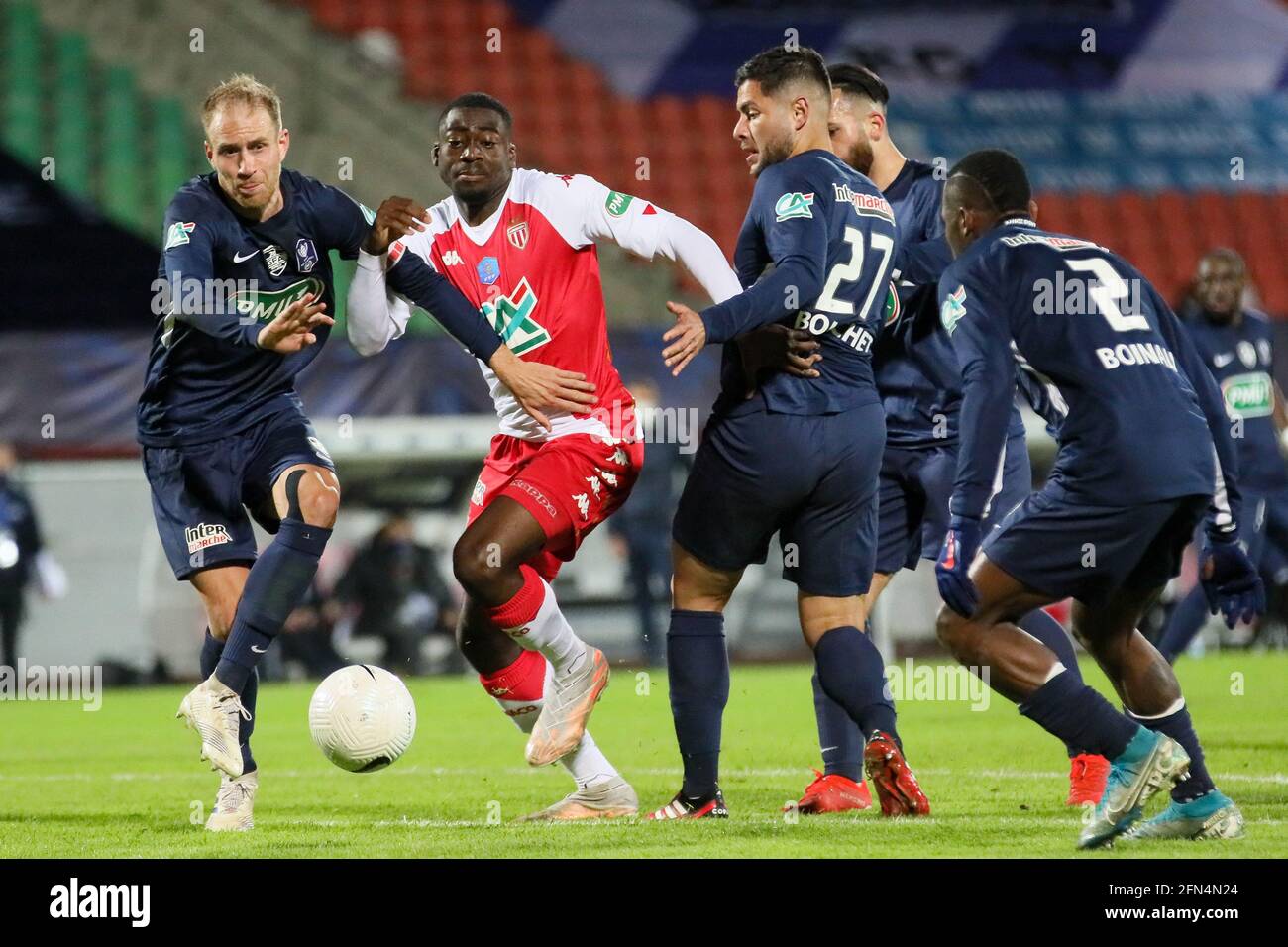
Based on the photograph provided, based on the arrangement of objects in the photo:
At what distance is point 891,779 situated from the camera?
5.04m

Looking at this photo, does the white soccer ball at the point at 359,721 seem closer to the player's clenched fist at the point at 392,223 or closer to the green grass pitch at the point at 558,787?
the green grass pitch at the point at 558,787

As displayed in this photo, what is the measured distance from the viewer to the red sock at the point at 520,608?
5.16 meters

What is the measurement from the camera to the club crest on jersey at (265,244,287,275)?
217 inches

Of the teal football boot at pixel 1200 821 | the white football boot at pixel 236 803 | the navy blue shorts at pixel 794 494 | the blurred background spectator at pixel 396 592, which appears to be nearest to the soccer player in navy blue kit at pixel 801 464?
the navy blue shorts at pixel 794 494

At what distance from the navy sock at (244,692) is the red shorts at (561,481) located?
93 centimetres

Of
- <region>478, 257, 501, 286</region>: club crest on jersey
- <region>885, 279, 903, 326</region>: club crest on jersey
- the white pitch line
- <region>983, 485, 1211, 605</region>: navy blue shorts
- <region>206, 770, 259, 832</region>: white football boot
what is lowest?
the white pitch line

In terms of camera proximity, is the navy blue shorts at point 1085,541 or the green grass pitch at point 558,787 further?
the green grass pitch at point 558,787

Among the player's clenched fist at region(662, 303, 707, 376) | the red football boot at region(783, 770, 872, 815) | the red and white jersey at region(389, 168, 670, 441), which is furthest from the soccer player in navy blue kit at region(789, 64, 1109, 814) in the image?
the player's clenched fist at region(662, 303, 707, 376)

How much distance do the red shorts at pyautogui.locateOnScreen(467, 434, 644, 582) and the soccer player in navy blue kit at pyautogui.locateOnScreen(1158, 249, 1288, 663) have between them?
194 inches

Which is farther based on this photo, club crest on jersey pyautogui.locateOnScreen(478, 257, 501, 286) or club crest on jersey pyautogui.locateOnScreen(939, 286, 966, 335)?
club crest on jersey pyautogui.locateOnScreen(478, 257, 501, 286)

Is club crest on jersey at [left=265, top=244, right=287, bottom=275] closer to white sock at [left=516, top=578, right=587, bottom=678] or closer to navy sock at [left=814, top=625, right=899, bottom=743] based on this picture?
white sock at [left=516, top=578, right=587, bottom=678]

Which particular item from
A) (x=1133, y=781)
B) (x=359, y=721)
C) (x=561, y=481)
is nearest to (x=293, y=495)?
(x=359, y=721)

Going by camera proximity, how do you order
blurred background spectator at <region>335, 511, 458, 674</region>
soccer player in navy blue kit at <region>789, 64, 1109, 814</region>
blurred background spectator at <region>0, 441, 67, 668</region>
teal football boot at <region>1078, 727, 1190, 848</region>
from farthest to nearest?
1. blurred background spectator at <region>335, 511, 458, 674</region>
2. blurred background spectator at <region>0, 441, 67, 668</region>
3. soccer player in navy blue kit at <region>789, 64, 1109, 814</region>
4. teal football boot at <region>1078, 727, 1190, 848</region>

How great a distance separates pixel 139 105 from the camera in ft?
55.6
